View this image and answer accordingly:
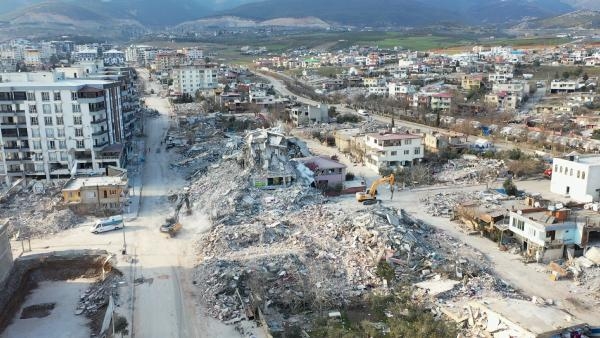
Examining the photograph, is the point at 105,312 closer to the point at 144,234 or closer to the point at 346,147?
the point at 144,234

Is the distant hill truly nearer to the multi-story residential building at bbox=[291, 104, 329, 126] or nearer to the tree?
the multi-story residential building at bbox=[291, 104, 329, 126]

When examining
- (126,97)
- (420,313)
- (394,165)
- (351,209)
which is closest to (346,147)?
(394,165)

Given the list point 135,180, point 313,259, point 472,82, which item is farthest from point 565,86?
point 313,259

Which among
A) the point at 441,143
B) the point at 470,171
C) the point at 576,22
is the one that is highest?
the point at 576,22

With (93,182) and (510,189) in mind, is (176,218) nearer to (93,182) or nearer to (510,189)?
(93,182)

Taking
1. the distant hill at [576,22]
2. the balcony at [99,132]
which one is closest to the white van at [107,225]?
the balcony at [99,132]

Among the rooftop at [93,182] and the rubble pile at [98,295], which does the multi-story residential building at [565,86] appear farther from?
the rubble pile at [98,295]
